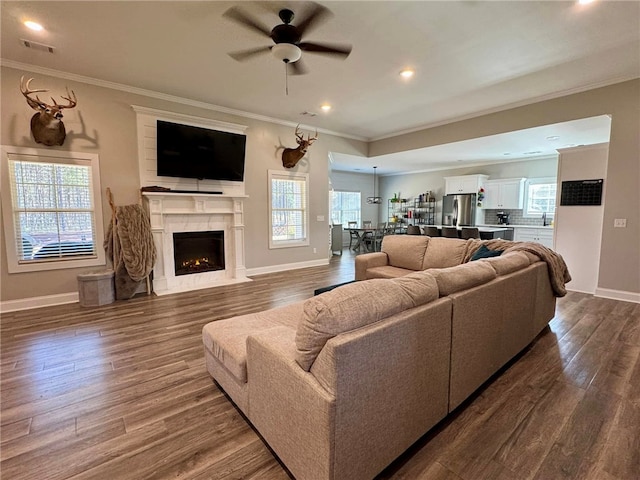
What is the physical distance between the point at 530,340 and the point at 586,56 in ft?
11.1

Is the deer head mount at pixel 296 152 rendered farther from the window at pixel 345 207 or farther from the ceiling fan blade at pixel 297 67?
the window at pixel 345 207

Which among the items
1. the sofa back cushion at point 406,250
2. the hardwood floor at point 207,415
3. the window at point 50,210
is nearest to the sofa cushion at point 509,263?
the hardwood floor at point 207,415

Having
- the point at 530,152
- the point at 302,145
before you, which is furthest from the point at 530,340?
the point at 530,152

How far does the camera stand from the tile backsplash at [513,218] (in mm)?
8320

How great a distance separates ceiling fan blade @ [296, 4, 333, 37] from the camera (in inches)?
101

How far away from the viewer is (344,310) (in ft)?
4.30

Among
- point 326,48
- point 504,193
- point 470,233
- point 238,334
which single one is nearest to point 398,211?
point 504,193

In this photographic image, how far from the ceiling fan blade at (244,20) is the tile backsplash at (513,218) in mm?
8412

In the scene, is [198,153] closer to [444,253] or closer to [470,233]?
[444,253]

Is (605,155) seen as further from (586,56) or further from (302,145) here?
(302,145)

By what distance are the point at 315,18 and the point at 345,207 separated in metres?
8.40

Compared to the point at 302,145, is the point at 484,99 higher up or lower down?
higher up

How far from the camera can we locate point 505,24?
2.94 m

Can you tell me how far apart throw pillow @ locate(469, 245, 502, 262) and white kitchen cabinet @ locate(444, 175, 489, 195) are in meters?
6.16
